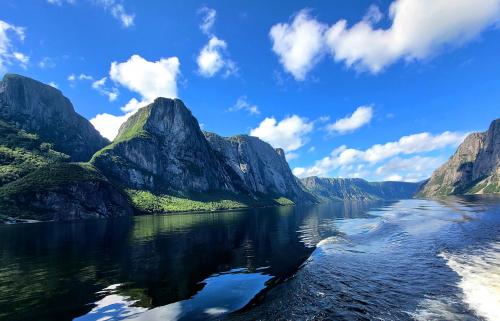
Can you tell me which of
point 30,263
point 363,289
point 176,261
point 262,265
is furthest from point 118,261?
point 363,289

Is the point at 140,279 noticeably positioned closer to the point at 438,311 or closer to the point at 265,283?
the point at 265,283

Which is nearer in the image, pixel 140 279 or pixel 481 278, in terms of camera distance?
pixel 481 278

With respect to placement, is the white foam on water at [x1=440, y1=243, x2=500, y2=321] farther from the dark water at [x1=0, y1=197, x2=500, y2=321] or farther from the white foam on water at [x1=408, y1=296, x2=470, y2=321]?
the white foam on water at [x1=408, y1=296, x2=470, y2=321]

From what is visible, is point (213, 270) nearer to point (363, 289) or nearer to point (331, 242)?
point (363, 289)

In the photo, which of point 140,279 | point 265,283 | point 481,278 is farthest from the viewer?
point 140,279

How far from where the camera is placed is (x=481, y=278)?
102 feet

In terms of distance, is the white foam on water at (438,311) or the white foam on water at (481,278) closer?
the white foam on water at (438,311)

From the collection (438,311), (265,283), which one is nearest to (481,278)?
(438,311)

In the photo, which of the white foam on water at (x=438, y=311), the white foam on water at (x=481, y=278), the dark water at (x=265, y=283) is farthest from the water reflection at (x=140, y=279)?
the white foam on water at (x=481, y=278)

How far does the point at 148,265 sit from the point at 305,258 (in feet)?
75.4

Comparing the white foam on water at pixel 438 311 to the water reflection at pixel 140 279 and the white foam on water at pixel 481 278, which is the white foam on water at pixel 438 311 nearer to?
the white foam on water at pixel 481 278

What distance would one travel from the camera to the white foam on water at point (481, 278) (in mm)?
23375

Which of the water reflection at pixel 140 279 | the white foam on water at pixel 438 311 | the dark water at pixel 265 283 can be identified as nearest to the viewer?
the white foam on water at pixel 438 311

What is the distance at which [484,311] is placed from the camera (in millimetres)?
22516
